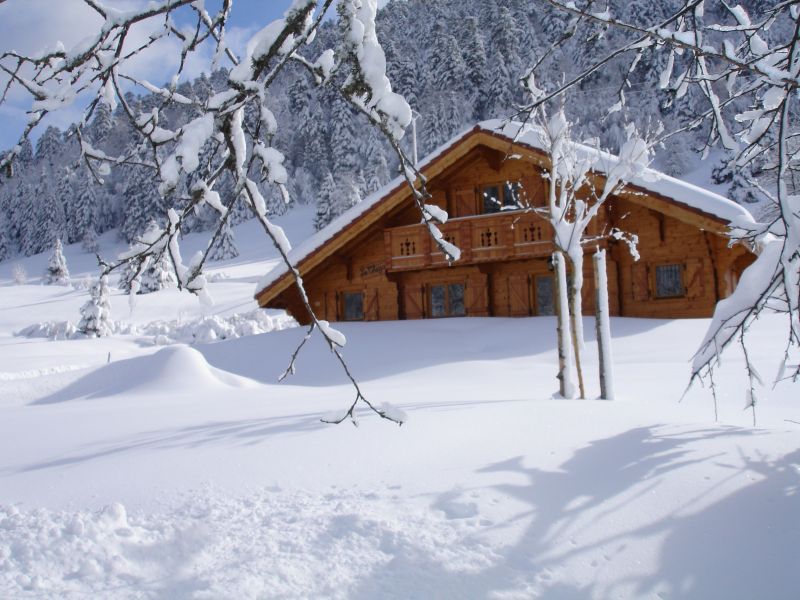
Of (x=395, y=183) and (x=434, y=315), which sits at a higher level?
(x=395, y=183)

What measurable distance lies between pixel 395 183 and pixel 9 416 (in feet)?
39.9

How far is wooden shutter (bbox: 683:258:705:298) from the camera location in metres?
15.9

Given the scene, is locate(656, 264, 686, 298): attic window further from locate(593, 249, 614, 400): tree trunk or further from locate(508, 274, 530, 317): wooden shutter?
locate(593, 249, 614, 400): tree trunk

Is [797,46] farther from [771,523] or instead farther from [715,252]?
[715,252]

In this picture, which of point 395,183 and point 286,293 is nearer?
point 395,183

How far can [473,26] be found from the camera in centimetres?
4909

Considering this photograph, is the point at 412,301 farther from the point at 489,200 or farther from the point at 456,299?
the point at 489,200

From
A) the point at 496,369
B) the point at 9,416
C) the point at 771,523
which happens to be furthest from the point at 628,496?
the point at 496,369

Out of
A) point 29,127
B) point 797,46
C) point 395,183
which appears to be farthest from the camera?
point 395,183

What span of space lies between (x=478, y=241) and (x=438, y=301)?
253 centimetres

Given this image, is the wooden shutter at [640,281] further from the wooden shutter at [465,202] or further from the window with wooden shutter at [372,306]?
the window with wooden shutter at [372,306]

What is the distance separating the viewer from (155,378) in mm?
9141

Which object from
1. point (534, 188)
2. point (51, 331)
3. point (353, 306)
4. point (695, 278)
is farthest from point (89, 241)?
point (695, 278)

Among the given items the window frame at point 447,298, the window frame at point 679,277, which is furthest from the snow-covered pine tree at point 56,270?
the window frame at point 679,277
